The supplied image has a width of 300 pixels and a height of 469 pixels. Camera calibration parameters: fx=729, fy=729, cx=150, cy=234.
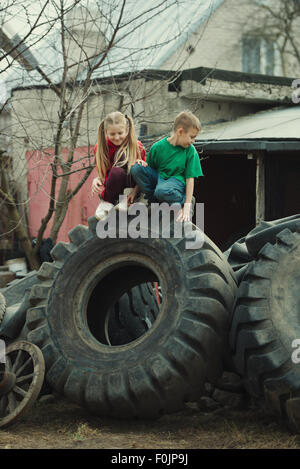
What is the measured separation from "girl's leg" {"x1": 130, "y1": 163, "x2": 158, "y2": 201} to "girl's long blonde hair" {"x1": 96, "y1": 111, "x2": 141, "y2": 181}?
0.36 ft

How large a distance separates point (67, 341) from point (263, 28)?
2332cm

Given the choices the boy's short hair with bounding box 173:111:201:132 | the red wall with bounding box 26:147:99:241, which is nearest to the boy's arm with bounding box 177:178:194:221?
the boy's short hair with bounding box 173:111:201:132

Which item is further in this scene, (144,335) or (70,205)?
(70,205)

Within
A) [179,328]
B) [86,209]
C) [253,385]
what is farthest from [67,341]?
[86,209]

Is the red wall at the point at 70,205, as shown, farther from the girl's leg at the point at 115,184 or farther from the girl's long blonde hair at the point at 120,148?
the girl's leg at the point at 115,184

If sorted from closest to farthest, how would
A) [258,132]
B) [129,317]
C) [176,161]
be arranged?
1. [176,161]
2. [129,317]
3. [258,132]

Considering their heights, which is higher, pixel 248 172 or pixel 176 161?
pixel 248 172

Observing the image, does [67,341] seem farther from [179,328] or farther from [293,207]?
[293,207]

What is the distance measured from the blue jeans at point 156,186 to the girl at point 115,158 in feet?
0.36

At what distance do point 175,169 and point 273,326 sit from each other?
1630 millimetres

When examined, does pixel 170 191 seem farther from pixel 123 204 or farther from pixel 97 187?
pixel 97 187

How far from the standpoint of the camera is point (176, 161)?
19.9 ft

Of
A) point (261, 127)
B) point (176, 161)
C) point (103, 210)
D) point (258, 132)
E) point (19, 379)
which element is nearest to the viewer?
point (19, 379)

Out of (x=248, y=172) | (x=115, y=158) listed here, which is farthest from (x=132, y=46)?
(x=115, y=158)
